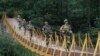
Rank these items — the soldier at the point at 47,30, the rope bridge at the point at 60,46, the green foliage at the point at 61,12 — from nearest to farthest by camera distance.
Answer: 1. the rope bridge at the point at 60,46
2. the soldier at the point at 47,30
3. the green foliage at the point at 61,12

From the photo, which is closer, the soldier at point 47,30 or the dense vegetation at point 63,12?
the soldier at point 47,30

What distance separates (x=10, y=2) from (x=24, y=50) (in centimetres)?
2347

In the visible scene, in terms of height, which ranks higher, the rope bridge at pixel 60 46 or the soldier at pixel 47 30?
the soldier at pixel 47 30

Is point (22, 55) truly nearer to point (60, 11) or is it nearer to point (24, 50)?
point (24, 50)

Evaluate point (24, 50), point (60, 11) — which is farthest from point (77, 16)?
point (24, 50)

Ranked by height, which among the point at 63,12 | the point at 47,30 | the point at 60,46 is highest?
the point at 47,30

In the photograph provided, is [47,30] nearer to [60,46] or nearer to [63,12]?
[60,46]

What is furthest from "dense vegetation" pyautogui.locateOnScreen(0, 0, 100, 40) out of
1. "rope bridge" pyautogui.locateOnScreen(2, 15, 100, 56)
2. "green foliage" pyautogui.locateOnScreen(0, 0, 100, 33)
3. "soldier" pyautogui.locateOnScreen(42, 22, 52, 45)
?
"soldier" pyautogui.locateOnScreen(42, 22, 52, 45)

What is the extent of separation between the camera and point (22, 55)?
1032 inches

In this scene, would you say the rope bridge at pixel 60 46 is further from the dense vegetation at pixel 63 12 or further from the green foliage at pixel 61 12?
the green foliage at pixel 61 12

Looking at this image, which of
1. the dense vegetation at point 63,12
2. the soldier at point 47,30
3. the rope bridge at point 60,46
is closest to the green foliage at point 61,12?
the dense vegetation at point 63,12

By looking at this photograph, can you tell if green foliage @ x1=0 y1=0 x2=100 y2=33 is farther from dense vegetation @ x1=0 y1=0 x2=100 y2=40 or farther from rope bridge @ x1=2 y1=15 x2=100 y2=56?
rope bridge @ x1=2 y1=15 x2=100 y2=56

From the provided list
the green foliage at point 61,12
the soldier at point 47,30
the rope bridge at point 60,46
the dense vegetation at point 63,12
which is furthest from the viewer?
the green foliage at point 61,12

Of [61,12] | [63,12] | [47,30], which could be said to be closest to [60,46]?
[47,30]
